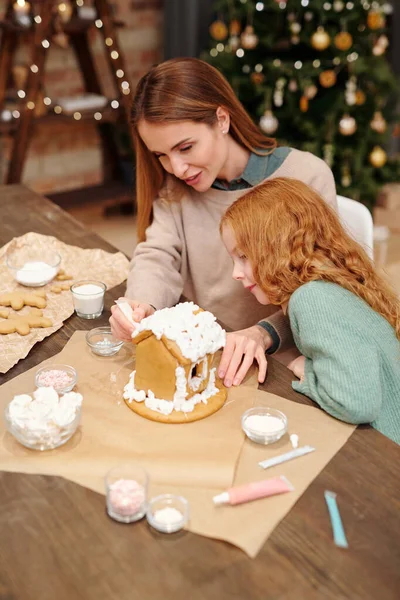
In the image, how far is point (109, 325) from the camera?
1.78m

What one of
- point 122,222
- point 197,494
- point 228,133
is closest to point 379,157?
point 122,222

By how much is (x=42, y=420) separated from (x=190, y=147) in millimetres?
925

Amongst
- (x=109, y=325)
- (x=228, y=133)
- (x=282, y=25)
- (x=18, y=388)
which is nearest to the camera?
(x=18, y=388)

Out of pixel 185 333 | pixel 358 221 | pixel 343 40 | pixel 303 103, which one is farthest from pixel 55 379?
pixel 343 40

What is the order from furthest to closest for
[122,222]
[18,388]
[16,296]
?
[122,222] < [16,296] < [18,388]

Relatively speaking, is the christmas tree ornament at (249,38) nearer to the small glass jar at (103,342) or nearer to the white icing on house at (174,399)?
the small glass jar at (103,342)

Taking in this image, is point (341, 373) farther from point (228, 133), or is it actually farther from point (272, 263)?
point (228, 133)

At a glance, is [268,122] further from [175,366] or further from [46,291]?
[175,366]

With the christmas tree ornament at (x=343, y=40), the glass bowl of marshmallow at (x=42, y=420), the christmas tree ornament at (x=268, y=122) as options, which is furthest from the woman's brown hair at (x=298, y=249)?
the christmas tree ornament at (x=343, y=40)

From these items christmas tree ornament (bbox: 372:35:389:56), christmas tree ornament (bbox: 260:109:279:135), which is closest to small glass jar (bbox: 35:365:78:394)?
christmas tree ornament (bbox: 260:109:279:135)

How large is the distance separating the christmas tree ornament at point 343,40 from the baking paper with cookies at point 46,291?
89.0 inches

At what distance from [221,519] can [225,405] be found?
1.16 feet

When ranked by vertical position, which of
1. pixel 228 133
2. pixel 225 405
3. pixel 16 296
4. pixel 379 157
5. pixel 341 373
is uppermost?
pixel 228 133

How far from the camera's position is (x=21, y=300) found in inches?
74.0
